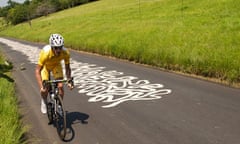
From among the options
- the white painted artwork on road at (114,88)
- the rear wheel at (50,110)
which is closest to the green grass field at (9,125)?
the rear wheel at (50,110)

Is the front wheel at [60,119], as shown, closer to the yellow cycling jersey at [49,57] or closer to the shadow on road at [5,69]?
the yellow cycling jersey at [49,57]

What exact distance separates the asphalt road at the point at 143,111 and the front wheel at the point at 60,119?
0.16m

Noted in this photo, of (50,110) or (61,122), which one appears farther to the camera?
(50,110)

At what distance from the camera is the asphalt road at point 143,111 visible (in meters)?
7.19

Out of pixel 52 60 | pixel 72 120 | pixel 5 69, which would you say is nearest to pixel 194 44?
pixel 72 120

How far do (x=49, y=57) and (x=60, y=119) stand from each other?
132cm

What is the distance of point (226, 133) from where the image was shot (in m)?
7.00

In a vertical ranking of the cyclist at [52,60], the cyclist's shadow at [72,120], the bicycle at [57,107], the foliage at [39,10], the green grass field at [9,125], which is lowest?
the cyclist's shadow at [72,120]

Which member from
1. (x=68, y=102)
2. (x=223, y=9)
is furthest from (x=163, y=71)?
(x=223, y=9)

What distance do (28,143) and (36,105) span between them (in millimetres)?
3624

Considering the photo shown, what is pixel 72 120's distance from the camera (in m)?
8.78

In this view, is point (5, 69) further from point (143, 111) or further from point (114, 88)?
point (114, 88)

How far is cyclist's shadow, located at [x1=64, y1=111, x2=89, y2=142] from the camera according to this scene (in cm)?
752

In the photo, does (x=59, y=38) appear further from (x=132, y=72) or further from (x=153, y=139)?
(x=132, y=72)
